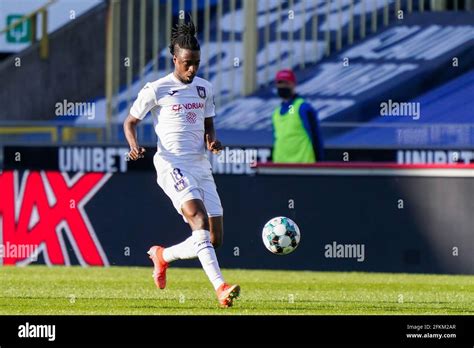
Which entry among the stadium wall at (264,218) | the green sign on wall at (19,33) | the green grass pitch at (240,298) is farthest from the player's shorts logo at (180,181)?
the green sign on wall at (19,33)

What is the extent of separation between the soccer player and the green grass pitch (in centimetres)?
57

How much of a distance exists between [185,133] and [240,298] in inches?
52.4

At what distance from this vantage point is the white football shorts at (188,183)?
9914 millimetres

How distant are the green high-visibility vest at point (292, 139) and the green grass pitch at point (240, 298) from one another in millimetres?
1649

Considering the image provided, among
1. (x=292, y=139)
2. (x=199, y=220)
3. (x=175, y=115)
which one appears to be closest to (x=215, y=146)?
(x=175, y=115)

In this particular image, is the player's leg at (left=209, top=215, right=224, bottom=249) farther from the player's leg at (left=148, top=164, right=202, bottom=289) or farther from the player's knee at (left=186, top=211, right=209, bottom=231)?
the player's knee at (left=186, top=211, right=209, bottom=231)

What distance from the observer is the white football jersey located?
10.1 m

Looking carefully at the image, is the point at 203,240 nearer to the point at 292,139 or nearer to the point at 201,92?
the point at 201,92

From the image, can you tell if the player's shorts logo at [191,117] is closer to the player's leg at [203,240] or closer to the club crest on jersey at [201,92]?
the club crest on jersey at [201,92]

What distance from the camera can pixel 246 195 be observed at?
1406 cm

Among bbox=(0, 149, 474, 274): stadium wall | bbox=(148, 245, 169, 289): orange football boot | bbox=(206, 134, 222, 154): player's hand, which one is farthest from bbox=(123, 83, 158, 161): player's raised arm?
bbox=(0, 149, 474, 274): stadium wall

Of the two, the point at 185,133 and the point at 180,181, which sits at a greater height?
the point at 185,133

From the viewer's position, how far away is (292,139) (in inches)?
592
